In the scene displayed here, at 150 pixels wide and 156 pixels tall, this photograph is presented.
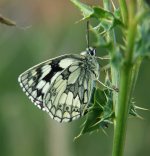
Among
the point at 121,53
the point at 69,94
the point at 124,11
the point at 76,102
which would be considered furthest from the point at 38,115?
the point at 121,53

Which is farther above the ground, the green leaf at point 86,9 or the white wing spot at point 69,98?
the green leaf at point 86,9

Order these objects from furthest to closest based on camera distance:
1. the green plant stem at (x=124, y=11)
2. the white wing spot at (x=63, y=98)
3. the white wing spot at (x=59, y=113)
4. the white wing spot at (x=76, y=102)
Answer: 1. the white wing spot at (x=63, y=98)
2. the white wing spot at (x=59, y=113)
3. the white wing spot at (x=76, y=102)
4. the green plant stem at (x=124, y=11)

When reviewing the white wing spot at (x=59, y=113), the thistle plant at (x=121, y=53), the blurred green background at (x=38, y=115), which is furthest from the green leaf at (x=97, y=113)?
the blurred green background at (x=38, y=115)

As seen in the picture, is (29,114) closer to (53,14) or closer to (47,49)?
(47,49)

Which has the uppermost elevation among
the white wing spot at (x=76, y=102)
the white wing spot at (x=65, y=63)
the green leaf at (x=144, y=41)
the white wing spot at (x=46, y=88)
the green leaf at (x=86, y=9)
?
the green leaf at (x=86, y=9)

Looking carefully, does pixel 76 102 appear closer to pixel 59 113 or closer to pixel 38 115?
pixel 59 113

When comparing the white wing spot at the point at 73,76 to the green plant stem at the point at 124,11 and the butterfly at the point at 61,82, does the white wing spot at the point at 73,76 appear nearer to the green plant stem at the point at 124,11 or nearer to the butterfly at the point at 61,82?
the butterfly at the point at 61,82
